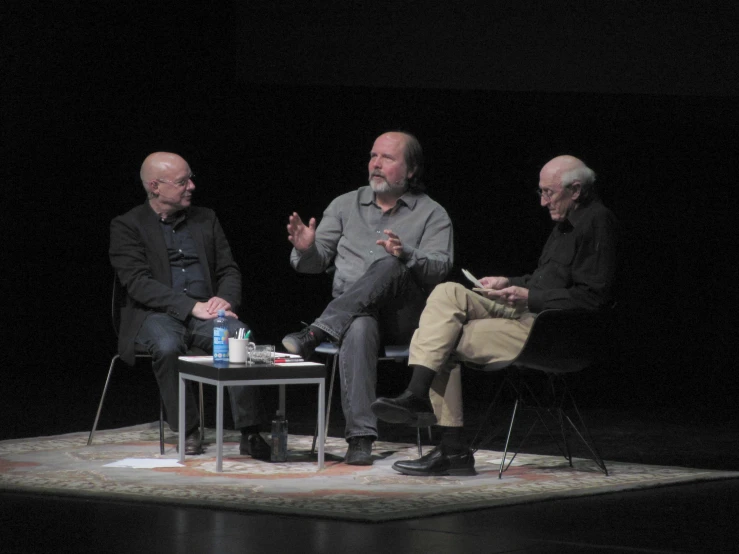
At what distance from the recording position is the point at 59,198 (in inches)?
303

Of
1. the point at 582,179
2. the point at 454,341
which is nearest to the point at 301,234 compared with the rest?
the point at 454,341

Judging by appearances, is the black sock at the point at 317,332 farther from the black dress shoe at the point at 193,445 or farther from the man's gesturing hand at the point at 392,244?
the black dress shoe at the point at 193,445

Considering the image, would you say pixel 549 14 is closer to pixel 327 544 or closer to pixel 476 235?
pixel 476 235

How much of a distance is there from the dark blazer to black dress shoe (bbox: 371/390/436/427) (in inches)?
45.2

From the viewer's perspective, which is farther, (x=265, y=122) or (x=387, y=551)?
(x=265, y=122)

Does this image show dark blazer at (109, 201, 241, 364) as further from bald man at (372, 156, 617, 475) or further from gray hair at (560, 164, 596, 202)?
gray hair at (560, 164, 596, 202)

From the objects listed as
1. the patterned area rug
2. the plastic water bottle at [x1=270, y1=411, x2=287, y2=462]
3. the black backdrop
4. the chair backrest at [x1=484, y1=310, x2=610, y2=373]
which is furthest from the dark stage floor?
the black backdrop

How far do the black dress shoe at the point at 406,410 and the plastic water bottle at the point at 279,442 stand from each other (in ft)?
1.83

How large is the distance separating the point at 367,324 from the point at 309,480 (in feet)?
2.47

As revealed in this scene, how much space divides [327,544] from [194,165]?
4796mm

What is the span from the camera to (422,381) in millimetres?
4457

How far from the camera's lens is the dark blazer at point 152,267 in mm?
5176

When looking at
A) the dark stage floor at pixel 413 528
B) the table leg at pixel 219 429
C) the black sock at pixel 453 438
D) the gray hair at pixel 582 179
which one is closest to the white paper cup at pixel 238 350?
the table leg at pixel 219 429

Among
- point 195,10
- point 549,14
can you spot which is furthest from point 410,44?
point 195,10
